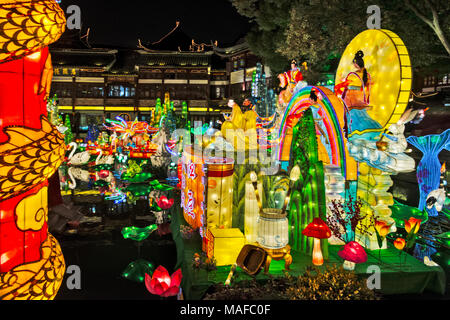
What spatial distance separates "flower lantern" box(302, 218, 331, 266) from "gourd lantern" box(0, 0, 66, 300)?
14.3ft

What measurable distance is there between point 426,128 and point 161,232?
18530 mm

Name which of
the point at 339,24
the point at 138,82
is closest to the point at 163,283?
the point at 339,24

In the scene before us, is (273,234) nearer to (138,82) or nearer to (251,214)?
(251,214)

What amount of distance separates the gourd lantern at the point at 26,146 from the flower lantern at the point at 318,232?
436 centimetres

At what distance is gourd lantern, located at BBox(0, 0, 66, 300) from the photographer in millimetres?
2143

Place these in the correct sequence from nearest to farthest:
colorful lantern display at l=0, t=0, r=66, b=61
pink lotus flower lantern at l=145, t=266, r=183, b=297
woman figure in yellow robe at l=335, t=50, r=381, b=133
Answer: colorful lantern display at l=0, t=0, r=66, b=61 → pink lotus flower lantern at l=145, t=266, r=183, b=297 → woman figure in yellow robe at l=335, t=50, r=381, b=133

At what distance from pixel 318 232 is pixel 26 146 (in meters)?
4.86

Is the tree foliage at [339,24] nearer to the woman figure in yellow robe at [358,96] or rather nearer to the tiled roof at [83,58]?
the woman figure in yellow robe at [358,96]

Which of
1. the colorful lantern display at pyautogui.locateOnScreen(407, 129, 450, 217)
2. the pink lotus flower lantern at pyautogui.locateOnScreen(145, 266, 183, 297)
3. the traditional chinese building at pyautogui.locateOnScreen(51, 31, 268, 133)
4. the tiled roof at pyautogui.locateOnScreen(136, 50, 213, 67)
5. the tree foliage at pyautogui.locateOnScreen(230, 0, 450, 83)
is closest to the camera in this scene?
the pink lotus flower lantern at pyautogui.locateOnScreen(145, 266, 183, 297)

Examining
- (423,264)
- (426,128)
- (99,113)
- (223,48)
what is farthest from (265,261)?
(99,113)

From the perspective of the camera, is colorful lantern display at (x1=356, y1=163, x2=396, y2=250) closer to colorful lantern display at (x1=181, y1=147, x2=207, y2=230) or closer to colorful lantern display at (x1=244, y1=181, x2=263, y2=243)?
colorful lantern display at (x1=244, y1=181, x2=263, y2=243)

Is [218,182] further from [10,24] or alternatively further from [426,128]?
[426,128]

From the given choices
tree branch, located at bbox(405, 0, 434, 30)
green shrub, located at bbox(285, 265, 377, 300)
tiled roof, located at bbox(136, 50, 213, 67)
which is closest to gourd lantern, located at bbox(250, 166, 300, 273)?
green shrub, located at bbox(285, 265, 377, 300)

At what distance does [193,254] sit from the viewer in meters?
6.82
